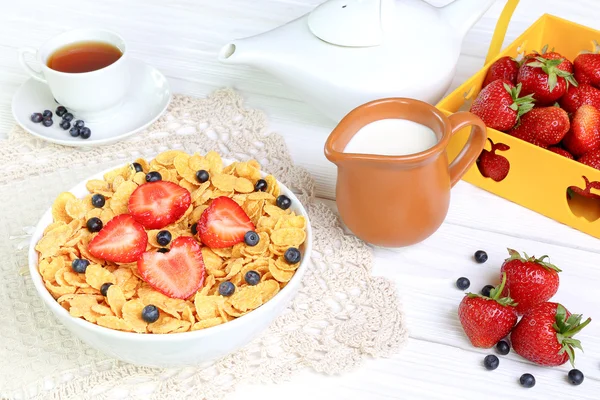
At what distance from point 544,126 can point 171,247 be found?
0.55 metres

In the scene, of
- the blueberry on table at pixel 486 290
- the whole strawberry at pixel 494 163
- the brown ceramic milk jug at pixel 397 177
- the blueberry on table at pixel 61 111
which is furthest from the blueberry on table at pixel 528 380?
the blueberry on table at pixel 61 111

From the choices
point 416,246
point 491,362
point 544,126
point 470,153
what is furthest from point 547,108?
point 491,362

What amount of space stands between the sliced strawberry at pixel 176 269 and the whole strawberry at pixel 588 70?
0.68 metres

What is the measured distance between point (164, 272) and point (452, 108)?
1.76ft

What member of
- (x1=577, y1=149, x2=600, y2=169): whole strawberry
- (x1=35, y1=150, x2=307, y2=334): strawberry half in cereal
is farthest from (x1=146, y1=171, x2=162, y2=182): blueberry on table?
(x1=577, y1=149, x2=600, y2=169): whole strawberry

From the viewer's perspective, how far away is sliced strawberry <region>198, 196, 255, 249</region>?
0.83m

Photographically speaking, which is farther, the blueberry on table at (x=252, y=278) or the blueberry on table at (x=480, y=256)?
the blueberry on table at (x=480, y=256)

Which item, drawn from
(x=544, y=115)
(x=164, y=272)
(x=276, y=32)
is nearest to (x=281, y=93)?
(x=276, y=32)

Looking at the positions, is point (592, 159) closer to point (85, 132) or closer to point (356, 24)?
point (356, 24)

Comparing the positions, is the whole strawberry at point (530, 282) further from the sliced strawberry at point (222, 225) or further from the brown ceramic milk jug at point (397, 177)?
the sliced strawberry at point (222, 225)

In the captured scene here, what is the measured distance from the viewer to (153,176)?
915mm

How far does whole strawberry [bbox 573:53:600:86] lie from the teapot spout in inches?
6.9

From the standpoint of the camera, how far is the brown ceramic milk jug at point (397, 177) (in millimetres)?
873

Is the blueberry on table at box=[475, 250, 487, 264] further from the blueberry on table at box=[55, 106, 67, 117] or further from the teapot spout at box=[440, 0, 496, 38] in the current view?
the blueberry on table at box=[55, 106, 67, 117]
